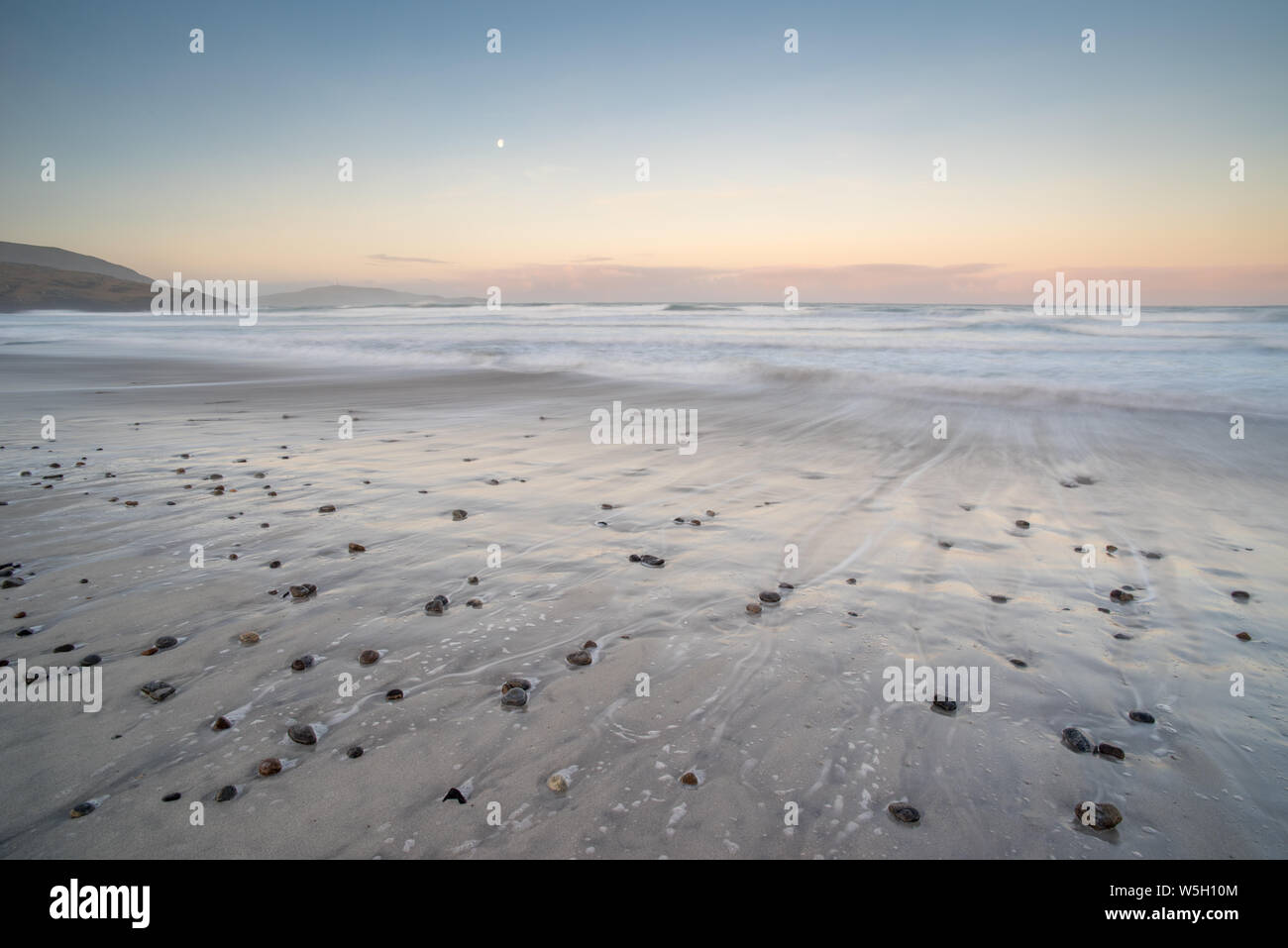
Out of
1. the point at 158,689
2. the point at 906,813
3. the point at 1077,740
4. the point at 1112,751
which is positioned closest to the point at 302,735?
the point at 158,689

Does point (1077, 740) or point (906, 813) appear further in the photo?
point (1077, 740)

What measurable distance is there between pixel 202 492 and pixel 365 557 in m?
2.90

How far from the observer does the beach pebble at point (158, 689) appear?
3.20m

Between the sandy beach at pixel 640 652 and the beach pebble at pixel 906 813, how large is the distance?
0.06 metres

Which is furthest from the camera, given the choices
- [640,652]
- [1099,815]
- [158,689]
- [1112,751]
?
[640,652]

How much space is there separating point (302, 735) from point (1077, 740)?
3.64 metres

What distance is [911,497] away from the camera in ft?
22.7

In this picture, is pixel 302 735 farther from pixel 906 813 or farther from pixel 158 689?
pixel 906 813

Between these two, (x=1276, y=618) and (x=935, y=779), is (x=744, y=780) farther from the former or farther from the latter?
(x=1276, y=618)

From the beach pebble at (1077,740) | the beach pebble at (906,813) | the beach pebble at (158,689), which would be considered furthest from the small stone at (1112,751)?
the beach pebble at (158,689)

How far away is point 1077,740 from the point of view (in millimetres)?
2959

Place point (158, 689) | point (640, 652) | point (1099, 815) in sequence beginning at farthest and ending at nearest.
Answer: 1. point (640, 652)
2. point (158, 689)
3. point (1099, 815)

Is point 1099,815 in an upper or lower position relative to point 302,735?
lower

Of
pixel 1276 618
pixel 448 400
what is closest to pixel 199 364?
pixel 448 400
